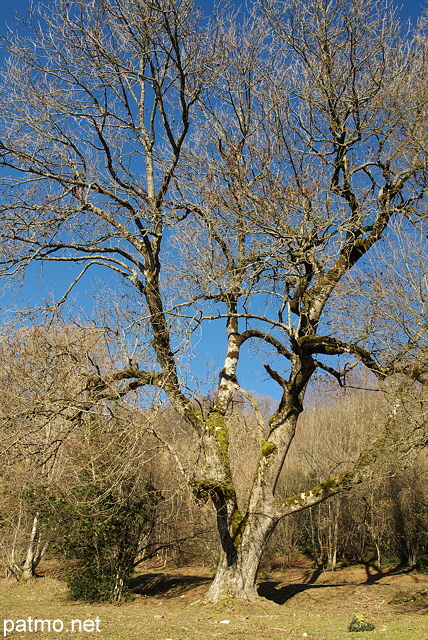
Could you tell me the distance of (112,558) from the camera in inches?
412

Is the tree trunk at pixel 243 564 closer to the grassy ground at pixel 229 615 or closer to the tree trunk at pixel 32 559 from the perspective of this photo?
the grassy ground at pixel 229 615

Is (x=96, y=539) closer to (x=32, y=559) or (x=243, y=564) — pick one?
(x=243, y=564)

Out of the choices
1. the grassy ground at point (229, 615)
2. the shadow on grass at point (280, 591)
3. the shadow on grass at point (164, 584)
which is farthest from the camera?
the shadow on grass at point (164, 584)

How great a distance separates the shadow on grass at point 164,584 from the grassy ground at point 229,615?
26 mm

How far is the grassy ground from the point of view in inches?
220

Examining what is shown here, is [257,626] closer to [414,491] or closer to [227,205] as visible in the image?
[227,205]

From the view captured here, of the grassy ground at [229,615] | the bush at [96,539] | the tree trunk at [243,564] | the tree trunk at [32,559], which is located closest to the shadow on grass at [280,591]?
the grassy ground at [229,615]

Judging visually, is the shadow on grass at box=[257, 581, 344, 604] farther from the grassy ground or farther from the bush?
the bush

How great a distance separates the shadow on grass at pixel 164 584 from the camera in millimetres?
12164

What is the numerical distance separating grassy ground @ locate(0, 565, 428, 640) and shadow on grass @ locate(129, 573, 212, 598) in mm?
26

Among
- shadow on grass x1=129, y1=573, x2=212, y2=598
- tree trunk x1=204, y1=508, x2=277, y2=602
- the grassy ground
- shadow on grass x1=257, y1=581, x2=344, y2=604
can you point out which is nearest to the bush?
the grassy ground

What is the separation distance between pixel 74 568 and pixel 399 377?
7930 mm

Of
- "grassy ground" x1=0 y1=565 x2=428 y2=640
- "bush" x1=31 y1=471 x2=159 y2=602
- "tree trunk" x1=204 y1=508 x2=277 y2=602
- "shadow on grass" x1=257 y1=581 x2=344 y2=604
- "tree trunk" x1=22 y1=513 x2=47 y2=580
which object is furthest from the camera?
"tree trunk" x1=22 y1=513 x2=47 y2=580

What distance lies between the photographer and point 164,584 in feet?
42.8
